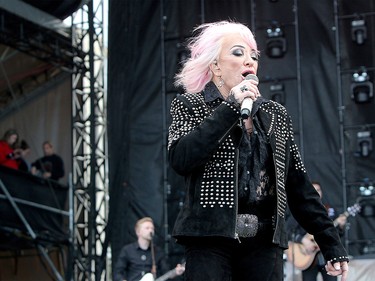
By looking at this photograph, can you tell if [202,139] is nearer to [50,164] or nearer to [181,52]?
[181,52]

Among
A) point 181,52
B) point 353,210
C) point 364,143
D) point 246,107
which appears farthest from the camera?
point 181,52

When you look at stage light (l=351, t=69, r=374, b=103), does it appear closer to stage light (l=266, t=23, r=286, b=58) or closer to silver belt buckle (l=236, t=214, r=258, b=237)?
stage light (l=266, t=23, r=286, b=58)

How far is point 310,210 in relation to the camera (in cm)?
338

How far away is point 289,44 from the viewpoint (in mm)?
Answer: 12203

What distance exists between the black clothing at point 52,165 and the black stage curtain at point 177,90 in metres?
1.28

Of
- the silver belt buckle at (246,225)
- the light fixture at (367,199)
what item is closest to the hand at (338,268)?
the silver belt buckle at (246,225)

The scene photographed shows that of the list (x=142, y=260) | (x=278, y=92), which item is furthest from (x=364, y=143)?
(x=142, y=260)

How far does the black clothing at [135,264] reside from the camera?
33.2ft

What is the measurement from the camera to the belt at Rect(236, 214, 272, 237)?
310cm

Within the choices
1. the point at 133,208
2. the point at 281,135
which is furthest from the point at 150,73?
the point at 281,135

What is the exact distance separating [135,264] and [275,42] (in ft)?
12.5

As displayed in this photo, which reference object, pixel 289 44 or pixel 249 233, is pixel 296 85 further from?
pixel 249 233

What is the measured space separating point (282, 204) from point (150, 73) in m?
9.57

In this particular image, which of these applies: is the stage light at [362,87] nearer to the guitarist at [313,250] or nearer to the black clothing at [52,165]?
the guitarist at [313,250]
